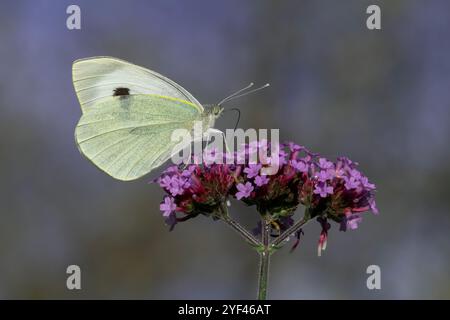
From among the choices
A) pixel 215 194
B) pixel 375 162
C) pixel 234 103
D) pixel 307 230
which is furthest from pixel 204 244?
pixel 215 194

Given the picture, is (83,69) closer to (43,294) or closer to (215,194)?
(215,194)

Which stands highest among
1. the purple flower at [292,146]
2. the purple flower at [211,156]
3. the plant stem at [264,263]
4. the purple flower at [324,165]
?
the purple flower at [292,146]

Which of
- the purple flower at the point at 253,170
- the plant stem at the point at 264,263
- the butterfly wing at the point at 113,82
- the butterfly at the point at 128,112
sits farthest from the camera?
the butterfly wing at the point at 113,82

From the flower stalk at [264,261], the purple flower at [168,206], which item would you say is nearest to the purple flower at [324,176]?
the flower stalk at [264,261]

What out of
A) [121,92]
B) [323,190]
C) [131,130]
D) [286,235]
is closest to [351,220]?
[323,190]

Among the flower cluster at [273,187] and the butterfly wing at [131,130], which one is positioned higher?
the butterfly wing at [131,130]

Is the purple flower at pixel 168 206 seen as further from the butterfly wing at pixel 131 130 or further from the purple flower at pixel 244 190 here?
the butterfly wing at pixel 131 130

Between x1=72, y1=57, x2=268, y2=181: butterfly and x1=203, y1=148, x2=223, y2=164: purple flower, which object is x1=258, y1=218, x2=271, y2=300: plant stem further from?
x1=72, y1=57, x2=268, y2=181: butterfly
